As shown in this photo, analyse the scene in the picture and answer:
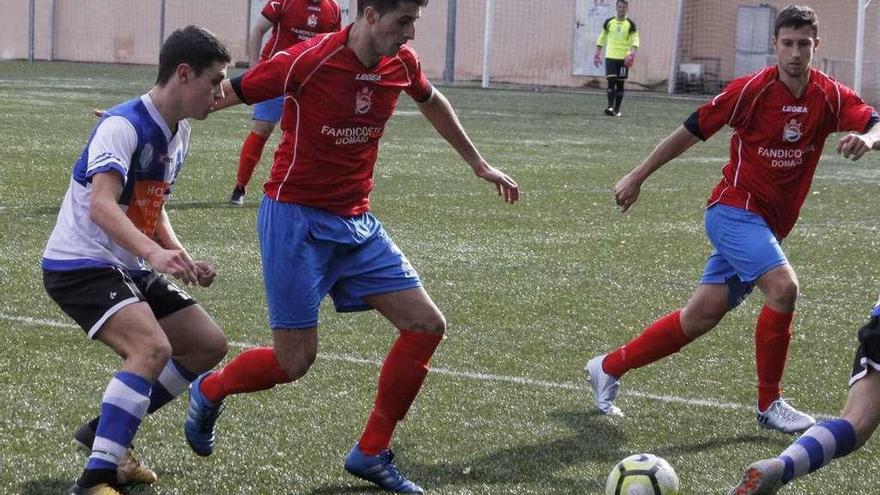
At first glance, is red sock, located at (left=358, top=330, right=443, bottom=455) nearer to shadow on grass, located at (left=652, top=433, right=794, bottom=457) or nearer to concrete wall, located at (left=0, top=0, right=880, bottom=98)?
shadow on grass, located at (left=652, top=433, right=794, bottom=457)

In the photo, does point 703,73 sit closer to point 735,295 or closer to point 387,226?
point 387,226

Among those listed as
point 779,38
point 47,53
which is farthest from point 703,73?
point 779,38

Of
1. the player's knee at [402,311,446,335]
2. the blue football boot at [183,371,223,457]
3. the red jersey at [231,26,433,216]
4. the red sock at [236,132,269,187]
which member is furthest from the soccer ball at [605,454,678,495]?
the red sock at [236,132,269,187]

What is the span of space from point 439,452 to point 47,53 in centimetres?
3511

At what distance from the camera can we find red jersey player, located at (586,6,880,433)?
575 centimetres

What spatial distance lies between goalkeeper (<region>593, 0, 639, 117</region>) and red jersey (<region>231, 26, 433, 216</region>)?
19.0 metres

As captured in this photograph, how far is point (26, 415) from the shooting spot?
5.39m

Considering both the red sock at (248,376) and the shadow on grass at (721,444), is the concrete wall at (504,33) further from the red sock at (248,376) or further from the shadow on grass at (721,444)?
the red sock at (248,376)

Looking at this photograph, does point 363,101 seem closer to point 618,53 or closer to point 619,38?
point 618,53

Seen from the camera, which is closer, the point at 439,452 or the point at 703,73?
the point at 439,452

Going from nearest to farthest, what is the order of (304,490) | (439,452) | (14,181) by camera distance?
(304,490), (439,452), (14,181)

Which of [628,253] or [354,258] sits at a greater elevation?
[354,258]

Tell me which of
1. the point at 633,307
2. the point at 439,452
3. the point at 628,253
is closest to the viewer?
the point at 439,452

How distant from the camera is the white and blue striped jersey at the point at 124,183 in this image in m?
4.36
